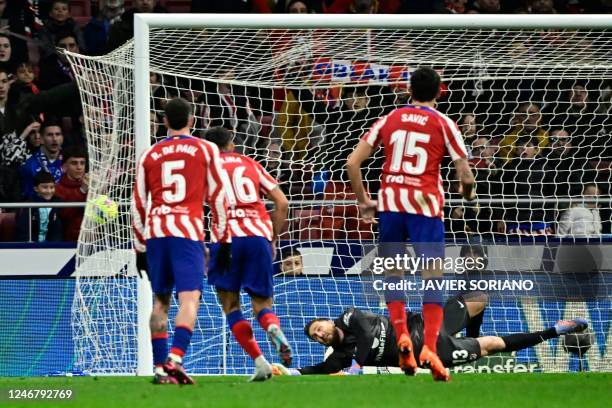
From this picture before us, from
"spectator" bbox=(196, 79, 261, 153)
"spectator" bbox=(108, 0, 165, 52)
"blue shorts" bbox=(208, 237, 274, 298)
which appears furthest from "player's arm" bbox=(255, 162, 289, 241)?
"spectator" bbox=(108, 0, 165, 52)

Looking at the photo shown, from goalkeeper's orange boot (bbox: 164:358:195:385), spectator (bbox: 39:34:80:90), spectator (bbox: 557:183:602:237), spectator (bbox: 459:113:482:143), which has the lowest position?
goalkeeper's orange boot (bbox: 164:358:195:385)

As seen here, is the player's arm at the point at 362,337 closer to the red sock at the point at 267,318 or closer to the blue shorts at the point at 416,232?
the red sock at the point at 267,318

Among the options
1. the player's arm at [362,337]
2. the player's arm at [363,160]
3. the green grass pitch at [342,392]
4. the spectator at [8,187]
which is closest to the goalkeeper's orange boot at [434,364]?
the green grass pitch at [342,392]

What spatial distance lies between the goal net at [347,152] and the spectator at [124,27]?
1.77 meters

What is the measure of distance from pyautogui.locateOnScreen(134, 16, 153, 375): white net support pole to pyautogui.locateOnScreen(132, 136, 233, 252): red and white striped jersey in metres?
2.19

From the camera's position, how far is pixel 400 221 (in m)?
8.90

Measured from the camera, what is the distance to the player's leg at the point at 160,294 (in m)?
8.32

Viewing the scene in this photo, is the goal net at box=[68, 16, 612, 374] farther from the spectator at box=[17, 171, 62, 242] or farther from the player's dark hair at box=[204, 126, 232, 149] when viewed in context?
the player's dark hair at box=[204, 126, 232, 149]

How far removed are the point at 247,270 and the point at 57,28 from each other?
6517 millimetres

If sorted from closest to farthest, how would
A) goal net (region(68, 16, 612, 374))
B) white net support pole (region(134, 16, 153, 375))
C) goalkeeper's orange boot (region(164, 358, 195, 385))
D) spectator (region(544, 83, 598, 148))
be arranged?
goalkeeper's orange boot (region(164, 358, 195, 385)) → white net support pole (region(134, 16, 153, 375)) → goal net (region(68, 16, 612, 374)) → spectator (region(544, 83, 598, 148))

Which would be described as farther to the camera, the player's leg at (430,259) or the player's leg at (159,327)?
the player's leg at (430,259)

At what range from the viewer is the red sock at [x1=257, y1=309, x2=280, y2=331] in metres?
9.22

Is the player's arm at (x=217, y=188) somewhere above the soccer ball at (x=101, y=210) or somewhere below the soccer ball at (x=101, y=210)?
above

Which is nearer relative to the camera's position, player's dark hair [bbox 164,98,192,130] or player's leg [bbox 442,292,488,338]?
player's dark hair [bbox 164,98,192,130]
